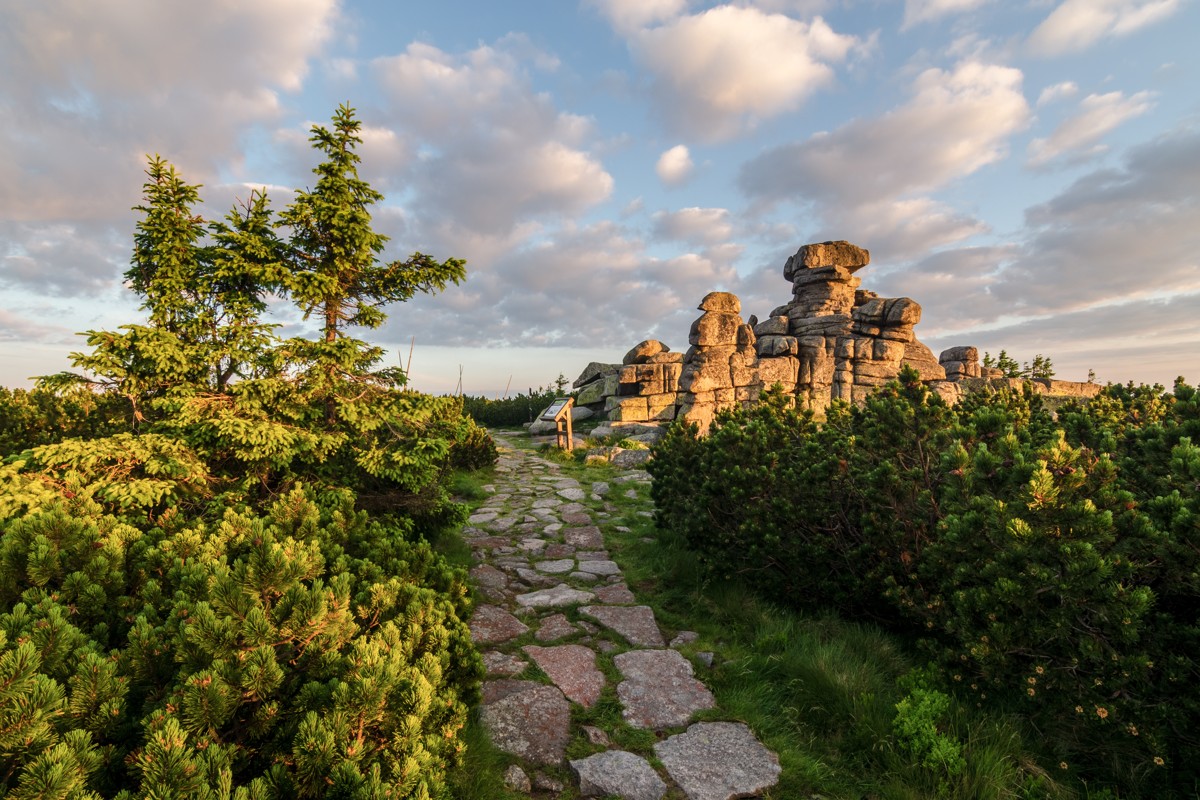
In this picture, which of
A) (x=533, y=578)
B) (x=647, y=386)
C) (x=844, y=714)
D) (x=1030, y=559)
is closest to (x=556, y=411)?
(x=647, y=386)

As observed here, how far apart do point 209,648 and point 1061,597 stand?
4.30m

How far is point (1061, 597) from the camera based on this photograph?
9.73 ft

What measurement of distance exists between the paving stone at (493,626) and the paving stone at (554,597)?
0.37m

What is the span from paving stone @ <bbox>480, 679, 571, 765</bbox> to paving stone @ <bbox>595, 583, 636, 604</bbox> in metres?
1.88

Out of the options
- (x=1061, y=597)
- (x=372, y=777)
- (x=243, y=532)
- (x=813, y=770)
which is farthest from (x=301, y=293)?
(x=1061, y=597)

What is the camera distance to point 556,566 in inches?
271

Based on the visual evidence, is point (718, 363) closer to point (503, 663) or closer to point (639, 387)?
point (639, 387)

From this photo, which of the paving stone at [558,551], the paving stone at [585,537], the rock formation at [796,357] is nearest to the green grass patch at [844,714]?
the paving stone at [558,551]

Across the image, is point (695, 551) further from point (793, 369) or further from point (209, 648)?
point (793, 369)

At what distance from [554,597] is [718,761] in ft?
9.37

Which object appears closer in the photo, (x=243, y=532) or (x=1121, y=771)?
(x=1121, y=771)

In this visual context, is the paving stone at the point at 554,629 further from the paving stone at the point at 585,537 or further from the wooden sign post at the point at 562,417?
the wooden sign post at the point at 562,417

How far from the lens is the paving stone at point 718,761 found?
306cm

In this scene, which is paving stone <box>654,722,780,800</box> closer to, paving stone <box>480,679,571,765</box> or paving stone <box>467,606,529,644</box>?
paving stone <box>480,679,571,765</box>
